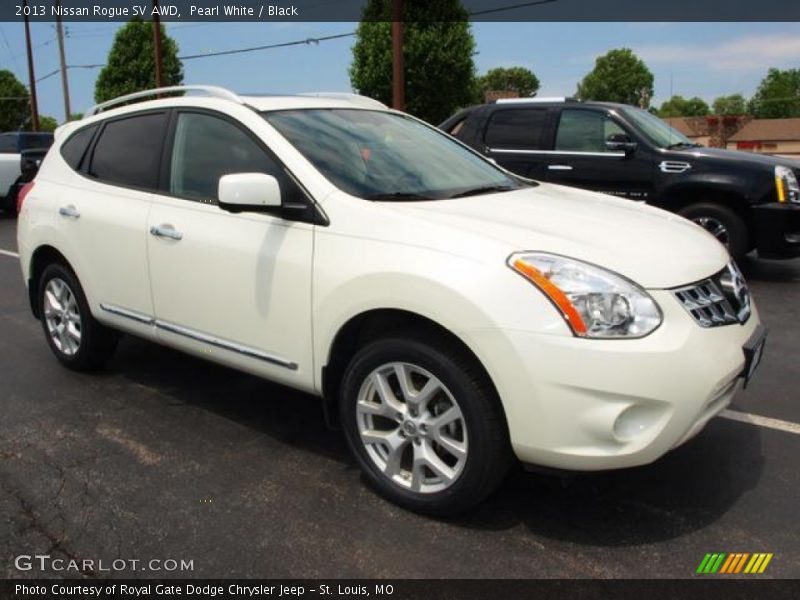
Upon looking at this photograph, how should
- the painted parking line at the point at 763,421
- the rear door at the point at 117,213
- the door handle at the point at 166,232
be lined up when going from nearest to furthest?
the door handle at the point at 166,232
the painted parking line at the point at 763,421
the rear door at the point at 117,213

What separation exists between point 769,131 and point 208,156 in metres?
89.0

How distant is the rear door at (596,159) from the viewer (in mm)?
7887

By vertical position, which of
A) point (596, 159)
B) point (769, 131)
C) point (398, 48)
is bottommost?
point (769, 131)

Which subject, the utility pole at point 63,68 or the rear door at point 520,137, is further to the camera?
the utility pole at point 63,68

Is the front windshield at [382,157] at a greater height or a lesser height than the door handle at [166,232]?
greater

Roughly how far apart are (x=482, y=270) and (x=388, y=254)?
1.36 ft

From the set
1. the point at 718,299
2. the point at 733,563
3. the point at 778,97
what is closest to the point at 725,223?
the point at 718,299

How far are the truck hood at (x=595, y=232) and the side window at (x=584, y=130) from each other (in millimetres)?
4746

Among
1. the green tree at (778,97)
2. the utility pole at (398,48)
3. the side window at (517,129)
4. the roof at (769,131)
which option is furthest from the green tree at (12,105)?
the green tree at (778,97)

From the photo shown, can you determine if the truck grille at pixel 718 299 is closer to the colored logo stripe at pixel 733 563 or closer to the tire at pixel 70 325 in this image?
the colored logo stripe at pixel 733 563

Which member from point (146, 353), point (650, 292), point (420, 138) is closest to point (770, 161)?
point (420, 138)

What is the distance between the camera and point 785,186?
7152mm

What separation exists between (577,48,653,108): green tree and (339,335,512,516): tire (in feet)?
Result: 329

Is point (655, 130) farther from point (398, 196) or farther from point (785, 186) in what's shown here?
point (398, 196)
